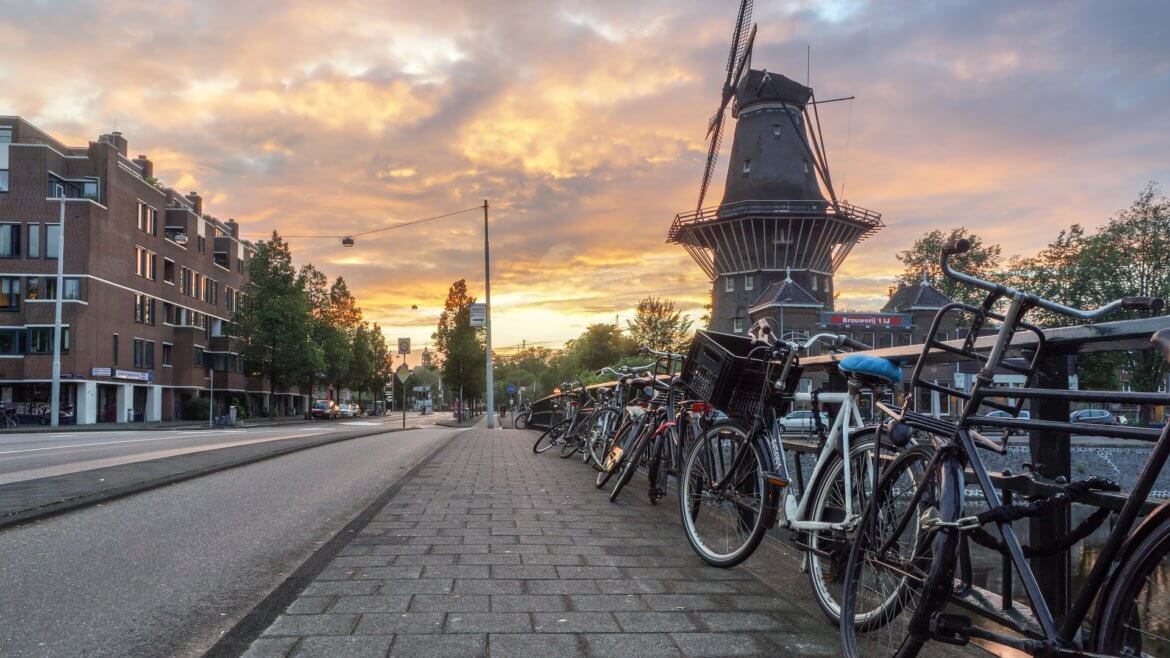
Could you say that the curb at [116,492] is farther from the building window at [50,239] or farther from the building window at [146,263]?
the building window at [146,263]

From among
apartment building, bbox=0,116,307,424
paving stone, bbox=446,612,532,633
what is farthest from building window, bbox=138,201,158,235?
paving stone, bbox=446,612,532,633

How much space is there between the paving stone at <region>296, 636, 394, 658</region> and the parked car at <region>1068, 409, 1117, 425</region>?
2.36m

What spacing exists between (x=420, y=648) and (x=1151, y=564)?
2.22 metres

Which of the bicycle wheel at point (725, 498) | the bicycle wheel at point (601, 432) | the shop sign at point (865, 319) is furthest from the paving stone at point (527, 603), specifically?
the shop sign at point (865, 319)

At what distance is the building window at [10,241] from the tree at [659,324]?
36.9 metres

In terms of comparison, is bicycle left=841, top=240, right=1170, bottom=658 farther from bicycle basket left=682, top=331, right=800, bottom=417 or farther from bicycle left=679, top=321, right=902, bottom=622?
bicycle basket left=682, top=331, right=800, bottom=417

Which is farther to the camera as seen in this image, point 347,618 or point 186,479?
point 186,479

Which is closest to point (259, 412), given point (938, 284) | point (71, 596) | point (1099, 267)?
point (938, 284)

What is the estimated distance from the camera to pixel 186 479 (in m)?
8.52

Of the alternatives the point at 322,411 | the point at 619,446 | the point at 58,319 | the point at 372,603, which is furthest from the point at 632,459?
the point at 322,411

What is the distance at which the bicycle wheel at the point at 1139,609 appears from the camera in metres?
1.88

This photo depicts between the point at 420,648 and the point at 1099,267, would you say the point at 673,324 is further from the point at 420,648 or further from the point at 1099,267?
the point at 420,648

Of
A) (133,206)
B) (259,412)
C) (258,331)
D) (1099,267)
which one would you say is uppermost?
(133,206)

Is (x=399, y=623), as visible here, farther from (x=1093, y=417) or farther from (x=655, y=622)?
(x=1093, y=417)
